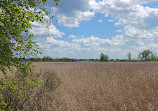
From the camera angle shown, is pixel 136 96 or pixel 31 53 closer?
pixel 31 53

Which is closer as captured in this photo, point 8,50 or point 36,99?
point 8,50

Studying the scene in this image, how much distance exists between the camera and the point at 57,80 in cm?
827

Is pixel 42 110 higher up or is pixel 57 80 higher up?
pixel 57 80

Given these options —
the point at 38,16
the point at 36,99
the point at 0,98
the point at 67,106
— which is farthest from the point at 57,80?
the point at 38,16

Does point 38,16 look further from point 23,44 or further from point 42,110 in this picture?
point 42,110

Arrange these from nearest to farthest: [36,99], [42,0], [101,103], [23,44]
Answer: [23,44]
[42,0]
[101,103]
[36,99]

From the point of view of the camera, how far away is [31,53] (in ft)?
15.6

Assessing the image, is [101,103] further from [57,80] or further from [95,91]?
[57,80]

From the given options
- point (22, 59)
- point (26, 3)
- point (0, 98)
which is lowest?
point (0, 98)

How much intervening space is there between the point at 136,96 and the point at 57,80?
14.1 feet

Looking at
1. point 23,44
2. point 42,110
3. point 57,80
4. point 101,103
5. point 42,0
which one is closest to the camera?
point 23,44

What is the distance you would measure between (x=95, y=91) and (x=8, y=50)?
4.21 meters

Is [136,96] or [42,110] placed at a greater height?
[136,96]

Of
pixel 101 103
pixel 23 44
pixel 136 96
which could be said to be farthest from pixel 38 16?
pixel 136 96
